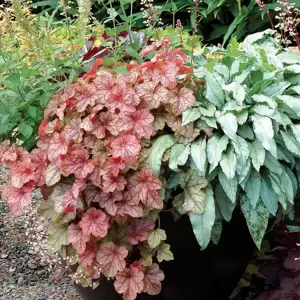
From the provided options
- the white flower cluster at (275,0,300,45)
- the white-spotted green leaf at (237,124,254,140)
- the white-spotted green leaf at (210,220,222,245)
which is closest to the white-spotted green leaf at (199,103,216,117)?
the white-spotted green leaf at (237,124,254,140)

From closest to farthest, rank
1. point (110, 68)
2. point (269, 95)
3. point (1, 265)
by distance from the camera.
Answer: point (269, 95), point (110, 68), point (1, 265)

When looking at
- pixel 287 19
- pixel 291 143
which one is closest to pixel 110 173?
pixel 291 143

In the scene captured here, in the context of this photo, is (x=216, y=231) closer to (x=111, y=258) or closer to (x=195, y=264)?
(x=195, y=264)

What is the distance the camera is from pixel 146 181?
2162 mm

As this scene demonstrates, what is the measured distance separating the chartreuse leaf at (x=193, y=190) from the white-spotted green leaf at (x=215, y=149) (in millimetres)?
61

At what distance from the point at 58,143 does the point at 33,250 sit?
1155 mm

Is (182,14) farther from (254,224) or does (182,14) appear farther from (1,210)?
(254,224)

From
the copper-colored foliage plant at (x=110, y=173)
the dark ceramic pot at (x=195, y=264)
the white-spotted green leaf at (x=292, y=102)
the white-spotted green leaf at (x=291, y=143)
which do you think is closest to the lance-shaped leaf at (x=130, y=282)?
the copper-colored foliage plant at (x=110, y=173)

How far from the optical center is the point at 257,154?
2188mm

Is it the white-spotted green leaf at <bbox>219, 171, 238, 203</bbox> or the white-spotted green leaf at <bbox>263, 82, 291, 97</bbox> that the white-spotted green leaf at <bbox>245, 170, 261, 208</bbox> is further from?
the white-spotted green leaf at <bbox>263, 82, 291, 97</bbox>

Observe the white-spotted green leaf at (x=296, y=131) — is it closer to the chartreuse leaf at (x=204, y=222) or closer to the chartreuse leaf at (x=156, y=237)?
the chartreuse leaf at (x=204, y=222)

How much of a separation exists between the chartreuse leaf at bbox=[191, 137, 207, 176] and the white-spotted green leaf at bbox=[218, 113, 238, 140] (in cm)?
Answer: 9

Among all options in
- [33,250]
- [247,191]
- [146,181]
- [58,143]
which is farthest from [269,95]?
[33,250]

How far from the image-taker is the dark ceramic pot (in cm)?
237
